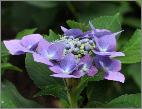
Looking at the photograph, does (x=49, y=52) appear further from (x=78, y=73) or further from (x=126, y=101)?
(x=126, y=101)

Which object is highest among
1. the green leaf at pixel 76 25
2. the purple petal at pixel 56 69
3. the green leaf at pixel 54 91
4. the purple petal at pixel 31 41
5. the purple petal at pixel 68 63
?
the green leaf at pixel 76 25

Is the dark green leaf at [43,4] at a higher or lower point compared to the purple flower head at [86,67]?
higher

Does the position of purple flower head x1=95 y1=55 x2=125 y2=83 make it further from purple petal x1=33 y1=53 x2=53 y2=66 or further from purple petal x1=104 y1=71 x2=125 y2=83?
purple petal x1=33 y1=53 x2=53 y2=66

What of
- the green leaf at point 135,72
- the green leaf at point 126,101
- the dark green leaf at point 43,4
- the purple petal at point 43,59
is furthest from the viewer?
the dark green leaf at point 43,4

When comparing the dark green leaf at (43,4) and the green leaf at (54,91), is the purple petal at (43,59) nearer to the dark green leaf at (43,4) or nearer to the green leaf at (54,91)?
the green leaf at (54,91)

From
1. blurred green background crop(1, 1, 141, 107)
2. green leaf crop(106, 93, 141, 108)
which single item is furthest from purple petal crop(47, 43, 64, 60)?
blurred green background crop(1, 1, 141, 107)

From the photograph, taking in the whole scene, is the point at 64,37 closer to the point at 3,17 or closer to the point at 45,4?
the point at 45,4

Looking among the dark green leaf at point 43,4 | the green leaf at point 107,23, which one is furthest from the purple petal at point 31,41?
the dark green leaf at point 43,4

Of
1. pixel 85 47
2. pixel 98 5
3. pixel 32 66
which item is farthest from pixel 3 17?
pixel 85 47
